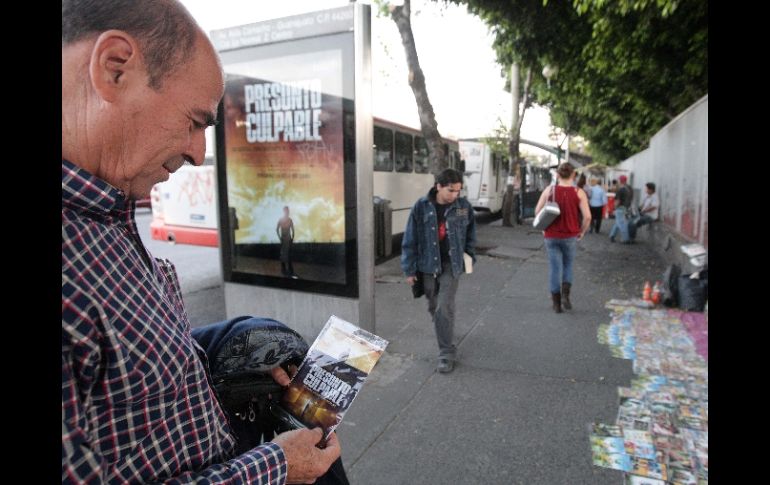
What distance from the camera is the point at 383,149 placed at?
11398 millimetres

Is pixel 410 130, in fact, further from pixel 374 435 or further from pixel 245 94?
pixel 374 435

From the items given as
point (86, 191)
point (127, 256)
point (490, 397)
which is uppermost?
point (86, 191)

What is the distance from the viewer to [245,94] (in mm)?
4949

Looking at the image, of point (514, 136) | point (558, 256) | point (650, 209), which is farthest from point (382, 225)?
point (514, 136)

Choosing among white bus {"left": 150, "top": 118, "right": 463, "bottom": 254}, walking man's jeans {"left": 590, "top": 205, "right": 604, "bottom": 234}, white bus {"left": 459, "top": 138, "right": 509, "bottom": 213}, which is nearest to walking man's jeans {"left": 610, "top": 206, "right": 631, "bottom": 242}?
walking man's jeans {"left": 590, "top": 205, "right": 604, "bottom": 234}

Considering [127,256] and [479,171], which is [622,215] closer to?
[479,171]

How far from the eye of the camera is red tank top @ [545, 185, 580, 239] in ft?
A: 20.9

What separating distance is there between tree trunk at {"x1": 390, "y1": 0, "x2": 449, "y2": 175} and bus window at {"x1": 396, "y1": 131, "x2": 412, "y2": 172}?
56.4 inches

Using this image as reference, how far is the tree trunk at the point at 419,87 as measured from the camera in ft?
33.0

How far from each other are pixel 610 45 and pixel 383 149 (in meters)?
6.09

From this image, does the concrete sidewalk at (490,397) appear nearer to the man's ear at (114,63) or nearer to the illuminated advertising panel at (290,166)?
the illuminated advertising panel at (290,166)

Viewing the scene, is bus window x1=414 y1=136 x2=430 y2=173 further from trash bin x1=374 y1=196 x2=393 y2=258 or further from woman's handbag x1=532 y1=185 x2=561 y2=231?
woman's handbag x1=532 y1=185 x2=561 y2=231

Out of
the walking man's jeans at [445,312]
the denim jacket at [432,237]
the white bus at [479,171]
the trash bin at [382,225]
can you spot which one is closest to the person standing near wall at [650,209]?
the trash bin at [382,225]
